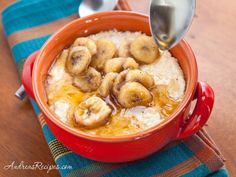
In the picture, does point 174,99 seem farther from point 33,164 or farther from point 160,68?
point 33,164

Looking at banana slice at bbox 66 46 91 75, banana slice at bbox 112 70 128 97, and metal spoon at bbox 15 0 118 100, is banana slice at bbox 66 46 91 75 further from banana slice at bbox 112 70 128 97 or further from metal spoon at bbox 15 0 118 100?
metal spoon at bbox 15 0 118 100

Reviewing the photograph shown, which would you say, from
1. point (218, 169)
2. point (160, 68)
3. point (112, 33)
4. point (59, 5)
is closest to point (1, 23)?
point (59, 5)

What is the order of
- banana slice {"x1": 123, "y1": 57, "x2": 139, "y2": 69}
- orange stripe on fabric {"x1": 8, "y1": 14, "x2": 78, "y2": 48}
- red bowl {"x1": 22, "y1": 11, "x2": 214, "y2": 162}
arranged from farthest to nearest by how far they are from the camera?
orange stripe on fabric {"x1": 8, "y1": 14, "x2": 78, "y2": 48} → banana slice {"x1": 123, "y1": 57, "x2": 139, "y2": 69} → red bowl {"x1": 22, "y1": 11, "x2": 214, "y2": 162}

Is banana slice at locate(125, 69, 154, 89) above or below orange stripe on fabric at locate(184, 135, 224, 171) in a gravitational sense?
above

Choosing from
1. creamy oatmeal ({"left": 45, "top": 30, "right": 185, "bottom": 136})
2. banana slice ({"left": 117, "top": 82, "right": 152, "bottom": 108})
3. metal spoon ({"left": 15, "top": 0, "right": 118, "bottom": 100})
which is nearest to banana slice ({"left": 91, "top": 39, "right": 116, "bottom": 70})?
creamy oatmeal ({"left": 45, "top": 30, "right": 185, "bottom": 136})

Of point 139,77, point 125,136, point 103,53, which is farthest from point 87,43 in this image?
point 125,136

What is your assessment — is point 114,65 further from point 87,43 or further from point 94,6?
point 94,6
